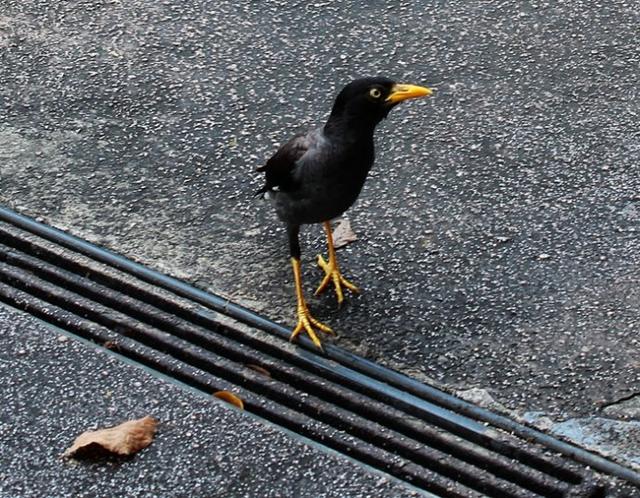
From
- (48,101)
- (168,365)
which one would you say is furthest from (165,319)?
(48,101)

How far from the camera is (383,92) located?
10.6 feet

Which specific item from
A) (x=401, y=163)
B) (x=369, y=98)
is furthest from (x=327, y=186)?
(x=401, y=163)

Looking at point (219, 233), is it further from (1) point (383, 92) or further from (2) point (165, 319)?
(1) point (383, 92)

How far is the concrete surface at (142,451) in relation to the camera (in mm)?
2949

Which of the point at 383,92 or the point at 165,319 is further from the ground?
the point at 383,92

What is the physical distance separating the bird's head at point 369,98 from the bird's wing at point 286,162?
145mm

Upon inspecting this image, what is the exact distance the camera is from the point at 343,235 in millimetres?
3723

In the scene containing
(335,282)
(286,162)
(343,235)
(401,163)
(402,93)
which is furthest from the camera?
(401,163)

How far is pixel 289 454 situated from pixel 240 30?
2.21m

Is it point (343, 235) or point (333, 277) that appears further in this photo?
point (343, 235)

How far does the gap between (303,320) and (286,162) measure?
0.46m

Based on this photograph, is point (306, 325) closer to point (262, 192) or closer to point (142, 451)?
point (262, 192)

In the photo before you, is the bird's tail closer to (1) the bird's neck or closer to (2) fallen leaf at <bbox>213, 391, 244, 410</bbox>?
(1) the bird's neck

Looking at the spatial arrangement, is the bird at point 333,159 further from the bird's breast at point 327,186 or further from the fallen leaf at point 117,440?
the fallen leaf at point 117,440
